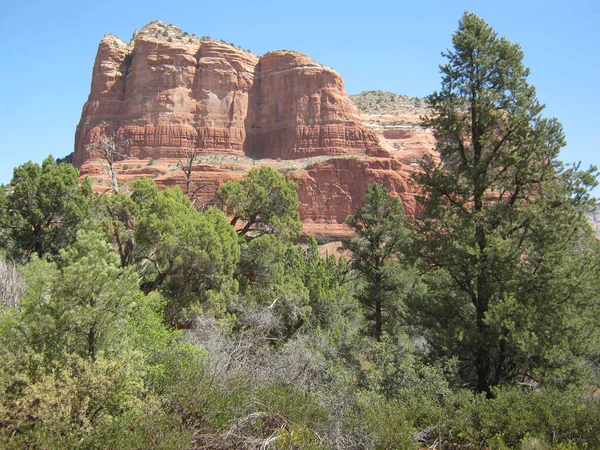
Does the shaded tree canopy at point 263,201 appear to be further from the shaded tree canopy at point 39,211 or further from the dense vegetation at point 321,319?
the shaded tree canopy at point 39,211

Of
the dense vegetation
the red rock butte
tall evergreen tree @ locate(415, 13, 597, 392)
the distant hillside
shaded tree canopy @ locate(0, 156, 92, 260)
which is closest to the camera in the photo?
the dense vegetation

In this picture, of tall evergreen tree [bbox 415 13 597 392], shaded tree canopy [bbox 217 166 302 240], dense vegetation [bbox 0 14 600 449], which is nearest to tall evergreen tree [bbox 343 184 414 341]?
shaded tree canopy [bbox 217 166 302 240]

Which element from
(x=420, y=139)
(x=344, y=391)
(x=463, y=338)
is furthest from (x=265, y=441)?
(x=420, y=139)

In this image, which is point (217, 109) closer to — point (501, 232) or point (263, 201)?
point (263, 201)

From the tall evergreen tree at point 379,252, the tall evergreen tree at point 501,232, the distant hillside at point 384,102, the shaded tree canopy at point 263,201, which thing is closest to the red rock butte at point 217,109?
the distant hillside at point 384,102

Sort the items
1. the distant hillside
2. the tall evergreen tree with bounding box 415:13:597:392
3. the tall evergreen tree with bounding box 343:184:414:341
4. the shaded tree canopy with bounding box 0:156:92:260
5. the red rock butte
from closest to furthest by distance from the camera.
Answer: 1. the tall evergreen tree with bounding box 415:13:597:392
2. the shaded tree canopy with bounding box 0:156:92:260
3. the tall evergreen tree with bounding box 343:184:414:341
4. the red rock butte
5. the distant hillside

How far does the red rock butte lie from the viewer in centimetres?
8388

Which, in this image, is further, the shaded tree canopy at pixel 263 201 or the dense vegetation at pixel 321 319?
the shaded tree canopy at pixel 263 201

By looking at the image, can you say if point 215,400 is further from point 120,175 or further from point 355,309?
point 120,175

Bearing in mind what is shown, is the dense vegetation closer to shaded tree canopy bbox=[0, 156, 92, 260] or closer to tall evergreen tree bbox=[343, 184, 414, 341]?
shaded tree canopy bbox=[0, 156, 92, 260]

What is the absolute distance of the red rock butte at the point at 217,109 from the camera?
83.9 meters

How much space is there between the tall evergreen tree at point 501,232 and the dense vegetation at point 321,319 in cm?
5

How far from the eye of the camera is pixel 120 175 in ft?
240

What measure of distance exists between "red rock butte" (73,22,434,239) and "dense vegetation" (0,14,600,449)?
5964cm
